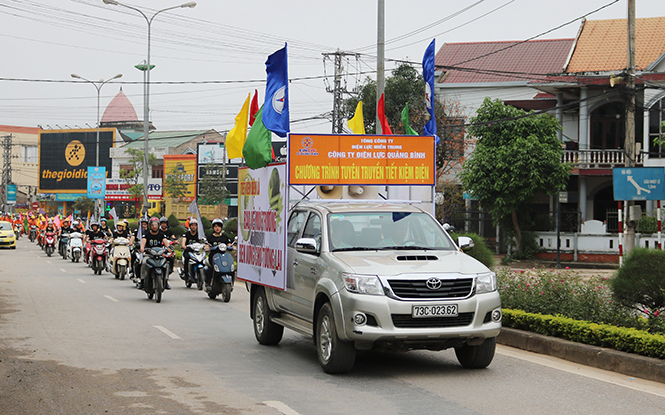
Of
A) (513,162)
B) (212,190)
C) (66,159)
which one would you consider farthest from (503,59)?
(66,159)

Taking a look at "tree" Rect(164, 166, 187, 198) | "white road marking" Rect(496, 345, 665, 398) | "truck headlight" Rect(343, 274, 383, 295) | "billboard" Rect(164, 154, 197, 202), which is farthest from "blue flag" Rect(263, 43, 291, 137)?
"billboard" Rect(164, 154, 197, 202)

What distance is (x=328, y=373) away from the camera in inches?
340

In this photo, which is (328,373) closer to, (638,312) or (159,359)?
(159,359)

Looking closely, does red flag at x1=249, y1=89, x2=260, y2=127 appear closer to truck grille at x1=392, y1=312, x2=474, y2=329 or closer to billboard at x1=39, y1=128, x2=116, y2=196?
truck grille at x1=392, y1=312, x2=474, y2=329

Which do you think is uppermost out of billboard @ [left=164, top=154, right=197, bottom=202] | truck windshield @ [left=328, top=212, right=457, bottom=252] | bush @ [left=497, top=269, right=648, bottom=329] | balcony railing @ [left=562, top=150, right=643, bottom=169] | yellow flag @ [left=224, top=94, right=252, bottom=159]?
billboard @ [left=164, top=154, right=197, bottom=202]

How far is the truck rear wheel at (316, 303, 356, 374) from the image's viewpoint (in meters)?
→ 8.33

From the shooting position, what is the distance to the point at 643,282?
9.79m

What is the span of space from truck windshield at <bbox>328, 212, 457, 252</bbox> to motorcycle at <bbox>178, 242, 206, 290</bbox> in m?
9.56

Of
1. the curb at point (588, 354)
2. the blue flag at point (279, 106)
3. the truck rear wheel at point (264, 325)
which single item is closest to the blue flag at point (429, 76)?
the blue flag at point (279, 106)

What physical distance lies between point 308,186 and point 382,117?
Result: 4.24 meters

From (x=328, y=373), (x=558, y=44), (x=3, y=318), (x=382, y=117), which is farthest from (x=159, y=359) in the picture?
(x=558, y=44)

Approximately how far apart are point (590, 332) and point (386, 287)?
3168mm

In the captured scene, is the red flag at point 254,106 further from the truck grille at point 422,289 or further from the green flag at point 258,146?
the truck grille at point 422,289

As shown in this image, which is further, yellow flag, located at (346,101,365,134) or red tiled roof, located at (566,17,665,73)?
red tiled roof, located at (566,17,665,73)
